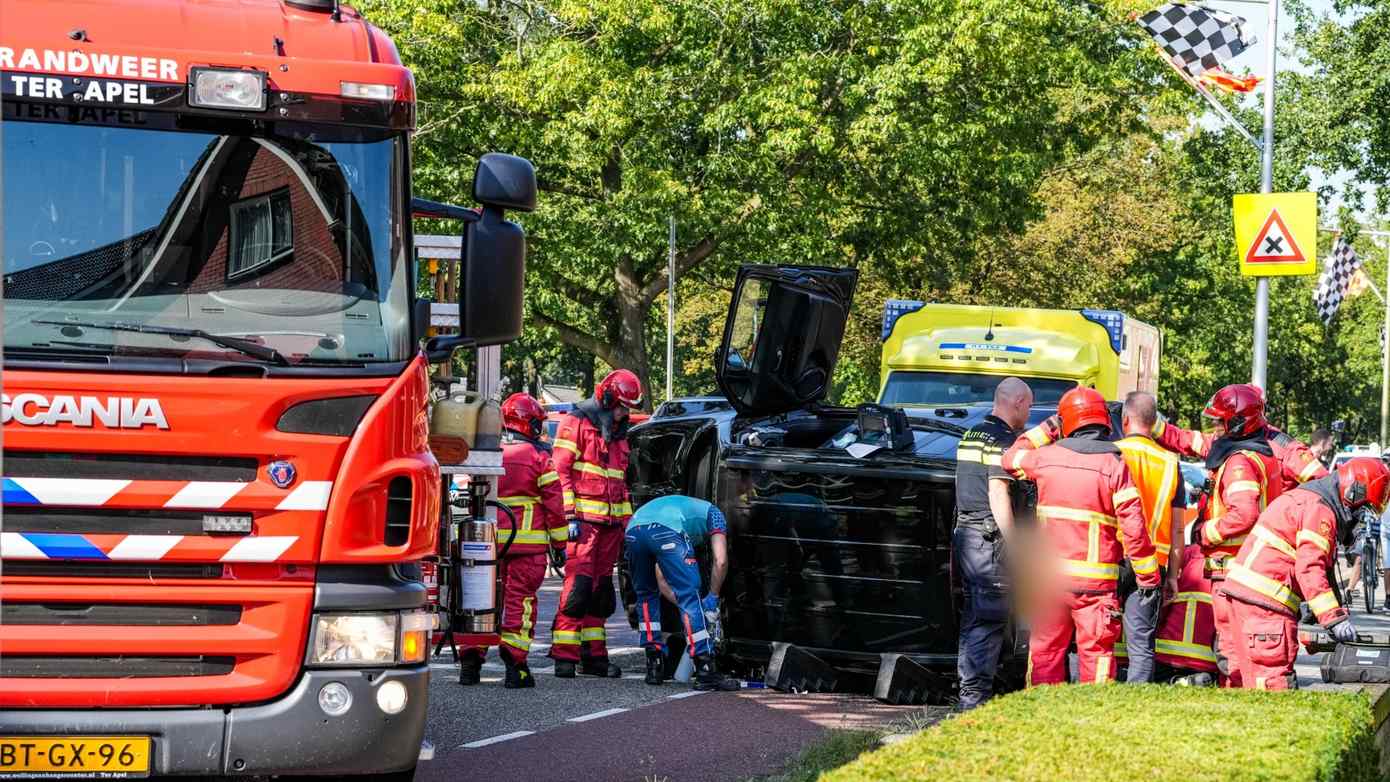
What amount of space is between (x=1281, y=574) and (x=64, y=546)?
5.62m

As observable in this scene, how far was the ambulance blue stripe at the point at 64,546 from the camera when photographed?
5453mm

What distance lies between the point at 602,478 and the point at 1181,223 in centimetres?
3183

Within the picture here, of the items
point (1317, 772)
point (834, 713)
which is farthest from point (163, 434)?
point (834, 713)

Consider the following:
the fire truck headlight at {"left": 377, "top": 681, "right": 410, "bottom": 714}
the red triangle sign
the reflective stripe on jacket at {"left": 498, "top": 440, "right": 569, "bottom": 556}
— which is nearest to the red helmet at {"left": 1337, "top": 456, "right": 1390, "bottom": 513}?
the reflective stripe on jacket at {"left": 498, "top": 440, "right": 569, "bottom": 556}

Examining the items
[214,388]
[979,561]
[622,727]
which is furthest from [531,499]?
[214,388]

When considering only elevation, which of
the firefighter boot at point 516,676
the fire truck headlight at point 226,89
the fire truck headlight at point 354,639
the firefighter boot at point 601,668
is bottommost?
the firefighter boot at point 601,668

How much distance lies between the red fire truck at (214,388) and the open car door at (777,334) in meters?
5.59

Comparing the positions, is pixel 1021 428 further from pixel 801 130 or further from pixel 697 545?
pixel 801 130

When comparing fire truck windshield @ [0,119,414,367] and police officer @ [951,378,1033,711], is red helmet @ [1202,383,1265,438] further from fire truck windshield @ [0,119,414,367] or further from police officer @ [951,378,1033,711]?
fire truck windshield @ [0,119,414,367]

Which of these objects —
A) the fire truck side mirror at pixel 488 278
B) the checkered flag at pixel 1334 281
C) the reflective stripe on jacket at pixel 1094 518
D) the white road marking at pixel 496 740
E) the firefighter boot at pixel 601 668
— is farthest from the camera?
the checkered flag at pixel 1334 281

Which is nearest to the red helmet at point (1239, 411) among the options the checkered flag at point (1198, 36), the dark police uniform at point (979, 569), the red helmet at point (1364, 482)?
the red helmet at point (1364, 482)

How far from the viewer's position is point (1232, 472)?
30.3 ft

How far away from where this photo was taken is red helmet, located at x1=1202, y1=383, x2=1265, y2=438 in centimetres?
973

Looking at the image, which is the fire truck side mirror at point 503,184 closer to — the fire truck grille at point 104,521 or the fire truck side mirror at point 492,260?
the fire truck side mirror at point 492,260
